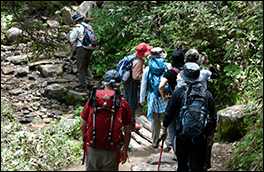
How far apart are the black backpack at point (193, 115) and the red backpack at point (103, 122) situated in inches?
31.7

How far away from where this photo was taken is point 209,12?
25.2ft

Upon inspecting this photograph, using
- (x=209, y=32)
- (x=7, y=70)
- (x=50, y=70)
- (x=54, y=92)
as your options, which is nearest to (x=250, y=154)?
(x=209, y=32)

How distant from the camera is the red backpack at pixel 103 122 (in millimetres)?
3256

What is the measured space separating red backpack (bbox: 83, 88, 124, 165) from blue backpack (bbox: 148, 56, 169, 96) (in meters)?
2.00

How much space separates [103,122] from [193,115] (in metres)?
1.12

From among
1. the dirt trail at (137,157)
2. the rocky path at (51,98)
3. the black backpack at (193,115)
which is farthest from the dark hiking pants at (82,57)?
the black backpack at (193,115)

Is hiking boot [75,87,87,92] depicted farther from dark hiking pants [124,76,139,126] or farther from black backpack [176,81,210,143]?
black backpack [176,81,210,143]

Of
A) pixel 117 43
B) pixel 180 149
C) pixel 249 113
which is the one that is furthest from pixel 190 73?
pixel 117 43

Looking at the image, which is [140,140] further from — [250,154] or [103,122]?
[103,122]

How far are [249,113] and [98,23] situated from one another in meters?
6.85

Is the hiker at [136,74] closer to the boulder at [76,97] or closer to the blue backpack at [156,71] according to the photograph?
the blue backpack at [156,71]

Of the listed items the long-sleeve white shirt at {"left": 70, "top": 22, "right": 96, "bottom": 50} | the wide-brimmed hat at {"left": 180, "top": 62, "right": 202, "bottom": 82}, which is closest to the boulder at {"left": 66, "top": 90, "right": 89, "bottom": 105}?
the long-sleeve white shirt at {"left": 70, "top": 22, "right": 96, "bottom": 50}

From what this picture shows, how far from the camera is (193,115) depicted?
329cm

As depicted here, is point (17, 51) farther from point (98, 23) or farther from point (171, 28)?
point (171, 28)
